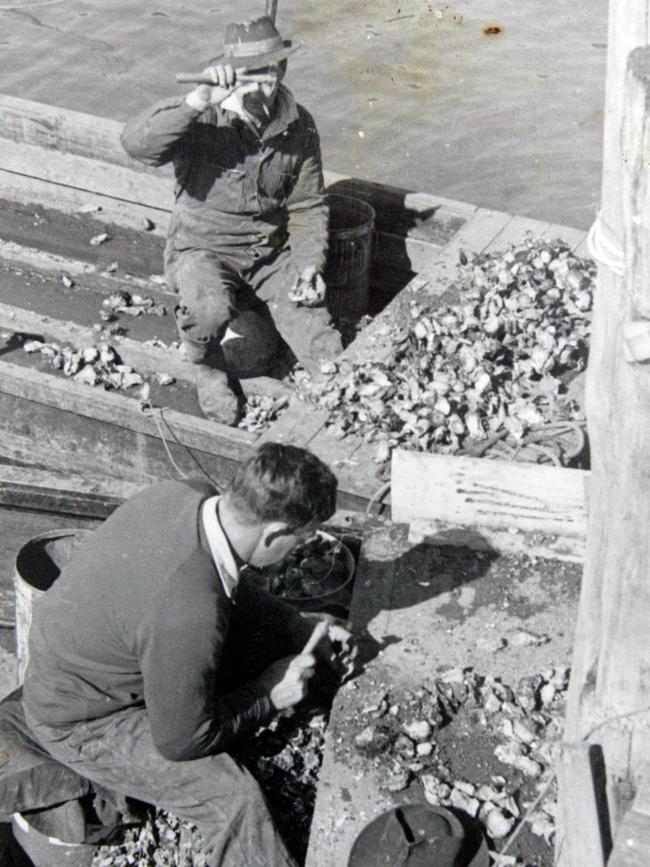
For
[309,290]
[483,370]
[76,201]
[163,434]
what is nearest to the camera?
[483,370]

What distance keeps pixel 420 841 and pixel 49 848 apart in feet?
4.85

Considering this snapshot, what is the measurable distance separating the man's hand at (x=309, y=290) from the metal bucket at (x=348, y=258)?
0.53m

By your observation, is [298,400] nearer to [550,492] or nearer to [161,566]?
[550,492]

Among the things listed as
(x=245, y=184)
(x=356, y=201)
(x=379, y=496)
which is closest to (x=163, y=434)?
(x=379, y=496)

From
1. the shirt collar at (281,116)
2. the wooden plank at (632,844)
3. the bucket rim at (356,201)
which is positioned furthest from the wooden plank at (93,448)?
the wooden plank at (632,844)

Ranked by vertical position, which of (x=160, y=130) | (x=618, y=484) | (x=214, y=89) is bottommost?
(x=160, y=130)

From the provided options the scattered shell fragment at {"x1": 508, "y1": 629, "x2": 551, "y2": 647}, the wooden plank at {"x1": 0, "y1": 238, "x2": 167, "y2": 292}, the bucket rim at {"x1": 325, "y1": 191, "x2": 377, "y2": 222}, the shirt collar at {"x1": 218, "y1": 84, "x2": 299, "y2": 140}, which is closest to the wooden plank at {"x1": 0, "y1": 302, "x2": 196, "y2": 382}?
the wooden plank at {"x1": 0, "y1": 238, "x2": 167, "y2": 292}

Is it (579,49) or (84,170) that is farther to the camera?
(579,49)

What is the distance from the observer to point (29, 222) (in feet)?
27.1

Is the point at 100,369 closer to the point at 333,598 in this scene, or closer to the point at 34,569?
the point at 34,569

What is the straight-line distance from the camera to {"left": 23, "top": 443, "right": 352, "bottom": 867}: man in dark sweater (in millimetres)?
3453

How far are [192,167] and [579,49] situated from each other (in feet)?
28.9

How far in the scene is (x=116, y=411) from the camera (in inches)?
222

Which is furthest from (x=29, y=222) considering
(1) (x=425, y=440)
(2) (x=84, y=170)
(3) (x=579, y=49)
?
(3) (x=579, y=49)
